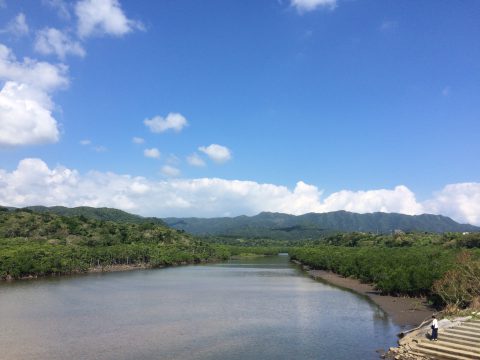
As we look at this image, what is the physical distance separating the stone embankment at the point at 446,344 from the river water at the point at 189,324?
9.91 feet

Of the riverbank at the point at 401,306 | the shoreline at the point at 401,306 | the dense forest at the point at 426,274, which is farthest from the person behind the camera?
the riverbank at the point at 401,306

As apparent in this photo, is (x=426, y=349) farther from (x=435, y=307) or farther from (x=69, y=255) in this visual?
(x=69, y=255)

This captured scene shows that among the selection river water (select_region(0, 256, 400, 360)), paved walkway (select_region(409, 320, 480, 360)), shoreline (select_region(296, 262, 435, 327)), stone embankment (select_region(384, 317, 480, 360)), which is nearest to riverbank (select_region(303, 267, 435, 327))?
shoreline (select_region(296, 262, 435, 327))

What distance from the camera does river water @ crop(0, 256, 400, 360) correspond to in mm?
38469

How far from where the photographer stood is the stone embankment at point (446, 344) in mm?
32688

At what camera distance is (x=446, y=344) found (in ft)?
113

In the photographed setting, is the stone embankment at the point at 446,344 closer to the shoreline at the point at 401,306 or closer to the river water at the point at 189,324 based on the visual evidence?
the river water at the point at 189,324

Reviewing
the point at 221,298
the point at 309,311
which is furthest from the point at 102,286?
the point at 309,311

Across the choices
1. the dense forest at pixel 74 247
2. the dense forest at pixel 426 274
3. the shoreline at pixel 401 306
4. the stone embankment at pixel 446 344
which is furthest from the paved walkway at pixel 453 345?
the dense forest at pixel 74 247

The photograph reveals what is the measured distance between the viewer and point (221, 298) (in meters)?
71.4

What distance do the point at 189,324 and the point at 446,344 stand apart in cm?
2782

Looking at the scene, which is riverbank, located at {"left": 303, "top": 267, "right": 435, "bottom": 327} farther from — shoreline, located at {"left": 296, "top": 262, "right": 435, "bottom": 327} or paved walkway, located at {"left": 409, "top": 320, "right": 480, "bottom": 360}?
paved walkway, located at {"left": 409, "top": 320, "right": 480, "bottom": 360}

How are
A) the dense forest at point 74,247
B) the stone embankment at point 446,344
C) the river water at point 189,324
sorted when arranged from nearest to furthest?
1. the stone embankment at point 446,344
2. the river water at point 189,324
3. the dense forest at point 74,247

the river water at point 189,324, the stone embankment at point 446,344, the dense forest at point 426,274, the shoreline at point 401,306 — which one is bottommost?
the river water at point 189,324
